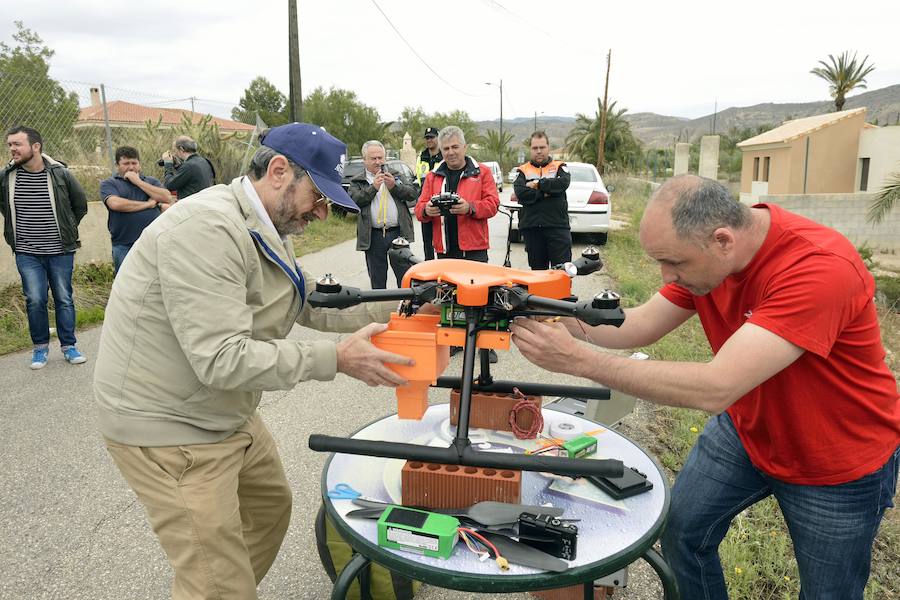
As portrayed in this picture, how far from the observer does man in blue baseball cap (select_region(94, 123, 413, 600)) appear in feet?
5.63

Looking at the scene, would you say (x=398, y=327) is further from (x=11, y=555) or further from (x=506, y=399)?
(x=11, y=555)

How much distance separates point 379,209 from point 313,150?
14.3ft

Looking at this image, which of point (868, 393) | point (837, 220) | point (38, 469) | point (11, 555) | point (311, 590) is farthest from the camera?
point (837, 220)

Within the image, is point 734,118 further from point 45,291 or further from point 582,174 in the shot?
point 45,291

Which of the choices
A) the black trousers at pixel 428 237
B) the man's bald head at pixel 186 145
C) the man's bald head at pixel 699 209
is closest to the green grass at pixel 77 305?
the man's bald head at pixel 186 145

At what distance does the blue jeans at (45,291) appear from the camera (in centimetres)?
561

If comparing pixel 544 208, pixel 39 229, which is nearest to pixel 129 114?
pixel 39 229

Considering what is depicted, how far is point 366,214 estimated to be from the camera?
630 centimetres

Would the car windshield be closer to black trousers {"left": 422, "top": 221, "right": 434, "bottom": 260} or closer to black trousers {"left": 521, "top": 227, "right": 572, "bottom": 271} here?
black trousers {"left": 521, "top": 227, "right": 572, "bottom": 271}

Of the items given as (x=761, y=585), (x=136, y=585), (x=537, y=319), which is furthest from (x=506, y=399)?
(x=136, y=585)

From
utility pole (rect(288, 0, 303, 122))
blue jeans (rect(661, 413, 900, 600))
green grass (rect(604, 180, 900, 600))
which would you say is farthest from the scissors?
utility pole (rect(288, 0, 303, 122))

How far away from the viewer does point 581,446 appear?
2.12 m

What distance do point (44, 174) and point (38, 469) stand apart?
118 inches

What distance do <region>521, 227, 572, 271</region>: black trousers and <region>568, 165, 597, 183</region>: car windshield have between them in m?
6.11
